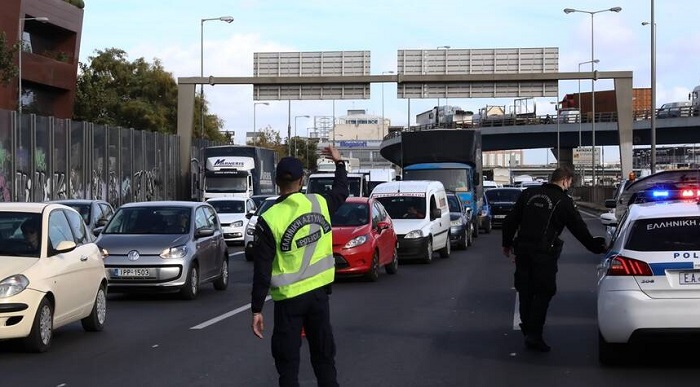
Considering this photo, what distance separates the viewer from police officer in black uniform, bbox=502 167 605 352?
10703 millimetres

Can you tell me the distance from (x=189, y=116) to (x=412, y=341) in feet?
127

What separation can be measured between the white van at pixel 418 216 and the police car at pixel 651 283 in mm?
13765

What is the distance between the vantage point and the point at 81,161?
4009 centimetres

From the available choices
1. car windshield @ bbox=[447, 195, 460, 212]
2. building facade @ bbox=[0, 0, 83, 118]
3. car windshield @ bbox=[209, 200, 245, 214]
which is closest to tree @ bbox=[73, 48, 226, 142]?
building facade @ bbox=[0, 0, 83, 118]

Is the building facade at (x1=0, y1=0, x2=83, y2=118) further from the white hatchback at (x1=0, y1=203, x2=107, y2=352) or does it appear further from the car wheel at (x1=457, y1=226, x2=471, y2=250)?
the white hatchback at (x1=0, y1=203, x2=107, y2=352)

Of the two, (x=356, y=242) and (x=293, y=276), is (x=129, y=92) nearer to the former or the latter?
(x=356, y=242)

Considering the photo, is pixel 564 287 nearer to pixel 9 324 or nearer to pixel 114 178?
pixel 9 324

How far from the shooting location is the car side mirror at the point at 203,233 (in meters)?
16.9

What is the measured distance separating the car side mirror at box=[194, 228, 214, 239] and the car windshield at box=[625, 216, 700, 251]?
8.61 m

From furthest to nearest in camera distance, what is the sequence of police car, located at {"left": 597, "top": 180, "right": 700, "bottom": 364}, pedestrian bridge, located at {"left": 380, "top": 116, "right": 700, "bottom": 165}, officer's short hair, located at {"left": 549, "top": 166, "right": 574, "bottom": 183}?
pedestrian bridge, located at {"left": 380, "top": 116, "right": 700, "bottom": 165} < officer's short hair, located at {"left": 549, "top": 166, "right": 574, "bottom": 183} < police car, located at {"left": 597, "top": 180, "right": 700, "bottom": 364}

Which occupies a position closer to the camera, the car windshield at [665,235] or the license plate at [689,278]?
the license plate at [689,278]

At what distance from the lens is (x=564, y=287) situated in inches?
711

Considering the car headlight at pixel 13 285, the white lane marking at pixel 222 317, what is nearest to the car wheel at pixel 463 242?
the white lane marking at pixel 222 317

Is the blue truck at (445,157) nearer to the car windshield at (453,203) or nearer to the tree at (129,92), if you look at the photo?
the car windshield at (453,203)
